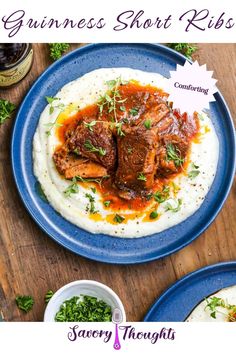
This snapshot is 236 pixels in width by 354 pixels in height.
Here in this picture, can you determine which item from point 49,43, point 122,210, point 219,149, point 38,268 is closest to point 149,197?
point 122,210

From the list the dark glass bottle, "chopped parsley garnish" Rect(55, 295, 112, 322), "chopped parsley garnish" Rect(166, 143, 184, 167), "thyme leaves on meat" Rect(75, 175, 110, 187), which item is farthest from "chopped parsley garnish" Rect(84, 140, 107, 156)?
"chopped parsley garnish" Rect(55, 295, 112, 322)

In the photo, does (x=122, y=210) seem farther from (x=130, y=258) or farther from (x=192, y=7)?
(x=192, y=7)

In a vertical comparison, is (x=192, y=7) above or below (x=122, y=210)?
above

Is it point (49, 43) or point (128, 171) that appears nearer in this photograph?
point (128, 171)

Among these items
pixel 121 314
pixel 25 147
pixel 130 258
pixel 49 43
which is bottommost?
pixel 121 314

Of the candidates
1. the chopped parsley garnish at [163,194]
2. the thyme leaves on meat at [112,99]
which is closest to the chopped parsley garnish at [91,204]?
the chopped parsley garnish at [163,194]

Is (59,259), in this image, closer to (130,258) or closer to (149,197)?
(130,258)
